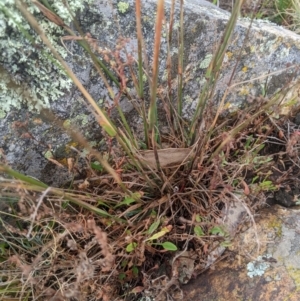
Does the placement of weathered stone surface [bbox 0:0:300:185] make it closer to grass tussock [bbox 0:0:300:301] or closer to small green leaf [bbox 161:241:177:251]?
grass tussock [bbox 0:0:300:301]

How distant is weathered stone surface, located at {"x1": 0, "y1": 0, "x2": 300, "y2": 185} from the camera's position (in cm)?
127

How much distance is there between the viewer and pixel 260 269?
1248 mm

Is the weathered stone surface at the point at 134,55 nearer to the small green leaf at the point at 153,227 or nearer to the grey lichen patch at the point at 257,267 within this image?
the small green leaf at the point at 153,227

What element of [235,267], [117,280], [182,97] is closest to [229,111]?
[182,97]

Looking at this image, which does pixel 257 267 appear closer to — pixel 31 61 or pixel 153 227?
pixel 153 227

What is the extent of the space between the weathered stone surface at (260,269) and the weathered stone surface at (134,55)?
461mm

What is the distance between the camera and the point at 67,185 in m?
1.40

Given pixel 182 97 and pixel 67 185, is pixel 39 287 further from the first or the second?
pixel 182 97

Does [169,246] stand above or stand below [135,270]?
above

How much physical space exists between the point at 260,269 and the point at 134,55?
790 mm

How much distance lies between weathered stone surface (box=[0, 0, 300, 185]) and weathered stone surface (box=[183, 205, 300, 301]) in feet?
1.51

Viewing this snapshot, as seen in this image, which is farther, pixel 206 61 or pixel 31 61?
pixel 206 61

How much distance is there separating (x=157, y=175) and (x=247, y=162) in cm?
32

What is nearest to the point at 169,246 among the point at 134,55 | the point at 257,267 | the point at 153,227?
the point at 153,227
